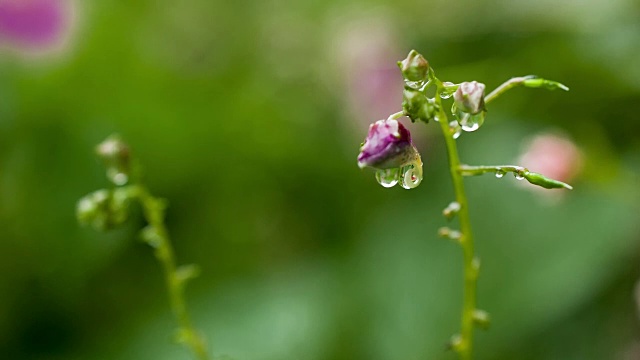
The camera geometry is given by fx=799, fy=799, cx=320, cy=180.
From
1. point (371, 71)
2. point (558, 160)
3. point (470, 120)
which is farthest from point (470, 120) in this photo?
point (371, 71)

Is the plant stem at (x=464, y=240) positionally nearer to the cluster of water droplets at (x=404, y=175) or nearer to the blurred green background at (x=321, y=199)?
the cluster of water droplets at (x=404, y=175)

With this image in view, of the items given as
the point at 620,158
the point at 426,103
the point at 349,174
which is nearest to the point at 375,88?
the point at 349,174

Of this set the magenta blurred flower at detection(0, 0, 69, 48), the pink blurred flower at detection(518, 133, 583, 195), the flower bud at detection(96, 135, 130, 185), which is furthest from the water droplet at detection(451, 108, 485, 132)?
the magenta blurred flower at detection(0, 0, 69, 48)

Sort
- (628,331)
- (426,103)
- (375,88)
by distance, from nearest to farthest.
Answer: (426,103)
(628,331)
(375,88)

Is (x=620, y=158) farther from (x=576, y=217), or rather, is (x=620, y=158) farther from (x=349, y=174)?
(x=349, y=174)

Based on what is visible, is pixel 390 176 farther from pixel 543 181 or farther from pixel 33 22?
pixel 33 22

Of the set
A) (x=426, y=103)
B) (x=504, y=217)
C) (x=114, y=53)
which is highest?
(x=114, y=53)

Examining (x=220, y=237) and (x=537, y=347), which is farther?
(x=220, y=237)

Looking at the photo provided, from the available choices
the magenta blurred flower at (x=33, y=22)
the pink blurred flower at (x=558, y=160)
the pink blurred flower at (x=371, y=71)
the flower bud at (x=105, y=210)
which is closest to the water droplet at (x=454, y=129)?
the flower bud at (x=105, y=210)

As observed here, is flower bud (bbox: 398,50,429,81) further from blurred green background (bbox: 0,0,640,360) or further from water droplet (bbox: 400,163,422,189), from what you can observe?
blurred green background (bbox: 0,0,640,360)
